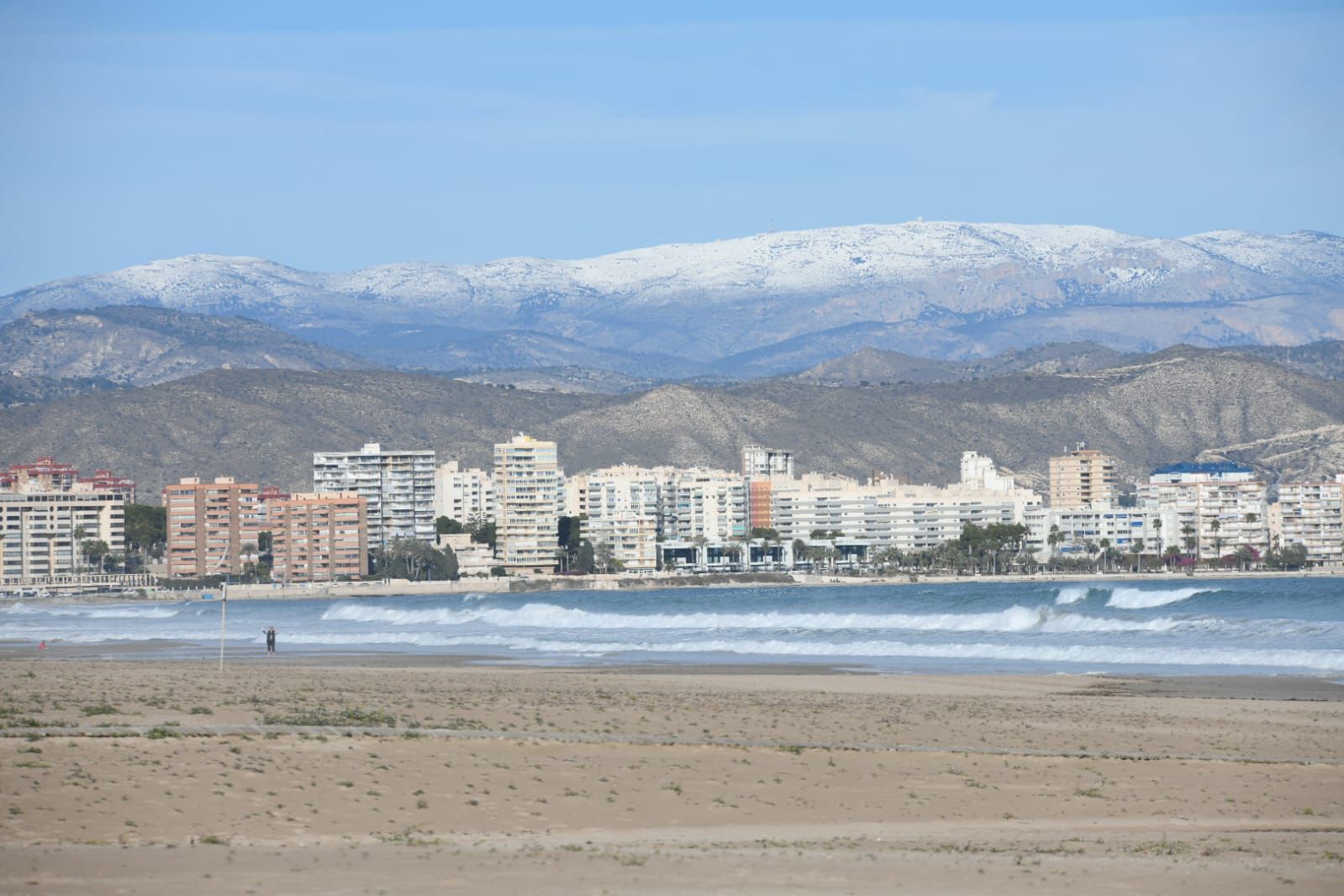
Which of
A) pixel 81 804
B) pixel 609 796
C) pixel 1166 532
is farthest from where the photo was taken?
pixel 1166 532

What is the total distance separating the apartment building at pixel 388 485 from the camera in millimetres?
171625

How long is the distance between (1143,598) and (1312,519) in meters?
112

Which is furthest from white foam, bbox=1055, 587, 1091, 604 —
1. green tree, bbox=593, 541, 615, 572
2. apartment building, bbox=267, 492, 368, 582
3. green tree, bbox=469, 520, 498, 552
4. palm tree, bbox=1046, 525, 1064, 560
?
green tree, bbox=469, 520, 498, 552

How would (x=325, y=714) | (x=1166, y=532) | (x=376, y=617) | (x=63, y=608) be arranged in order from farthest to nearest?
(x=1166, y=532), (x=63, y=608), (x=376, y=617), (x=325, y=714)

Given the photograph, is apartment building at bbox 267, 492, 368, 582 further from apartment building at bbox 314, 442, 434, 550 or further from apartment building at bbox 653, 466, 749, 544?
apartment building at bbox 653, 466, 749, 544

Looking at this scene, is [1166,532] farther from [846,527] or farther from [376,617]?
[376,617]

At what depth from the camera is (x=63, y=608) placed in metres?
121

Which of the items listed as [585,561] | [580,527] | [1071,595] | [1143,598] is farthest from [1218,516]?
[1143,598]

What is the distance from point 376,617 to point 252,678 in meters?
58.2

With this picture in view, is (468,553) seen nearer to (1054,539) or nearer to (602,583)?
(602,583)

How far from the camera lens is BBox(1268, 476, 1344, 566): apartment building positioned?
18175 cm

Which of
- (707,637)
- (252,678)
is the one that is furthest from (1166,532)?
(252,678)

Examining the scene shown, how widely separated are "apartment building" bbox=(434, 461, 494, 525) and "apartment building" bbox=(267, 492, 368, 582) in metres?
28.6

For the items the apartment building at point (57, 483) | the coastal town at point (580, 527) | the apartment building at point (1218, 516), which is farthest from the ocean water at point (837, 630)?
the apartment building at point (1218, 516)
